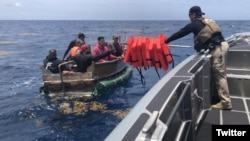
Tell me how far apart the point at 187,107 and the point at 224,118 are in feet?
5.99

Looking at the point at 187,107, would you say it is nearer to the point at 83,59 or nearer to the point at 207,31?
the point at 207,31

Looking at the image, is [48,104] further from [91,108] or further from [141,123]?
[141,123]

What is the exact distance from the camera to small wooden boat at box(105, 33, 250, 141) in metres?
2.32

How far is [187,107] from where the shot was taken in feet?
12.5

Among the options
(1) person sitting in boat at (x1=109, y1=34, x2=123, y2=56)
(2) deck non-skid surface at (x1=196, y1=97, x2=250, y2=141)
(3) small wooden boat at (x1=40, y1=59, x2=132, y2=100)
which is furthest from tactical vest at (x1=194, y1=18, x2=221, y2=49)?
(1) person sitting in boat at (x1=109, y1=34, x2=123, y2=56)

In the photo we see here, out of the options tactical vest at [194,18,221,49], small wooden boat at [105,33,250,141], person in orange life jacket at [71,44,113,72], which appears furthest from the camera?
person in orange life jacket at [71,44,113,72]

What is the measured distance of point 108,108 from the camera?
11.6m

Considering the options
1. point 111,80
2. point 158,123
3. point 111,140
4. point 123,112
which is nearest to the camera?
point 111,140

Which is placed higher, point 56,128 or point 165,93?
point 165,93

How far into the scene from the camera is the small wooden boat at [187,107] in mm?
2316

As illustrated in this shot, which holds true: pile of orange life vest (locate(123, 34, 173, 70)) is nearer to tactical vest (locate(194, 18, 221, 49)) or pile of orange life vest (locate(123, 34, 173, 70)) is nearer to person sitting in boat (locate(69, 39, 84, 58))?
tactical vest (locate(194, 18, 221, 49))

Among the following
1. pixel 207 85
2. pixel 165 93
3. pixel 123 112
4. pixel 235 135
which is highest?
pixel 165 93

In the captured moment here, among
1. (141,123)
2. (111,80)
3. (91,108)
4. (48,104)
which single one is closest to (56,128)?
(91,108)

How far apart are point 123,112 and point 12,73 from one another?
494 inches
